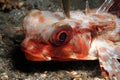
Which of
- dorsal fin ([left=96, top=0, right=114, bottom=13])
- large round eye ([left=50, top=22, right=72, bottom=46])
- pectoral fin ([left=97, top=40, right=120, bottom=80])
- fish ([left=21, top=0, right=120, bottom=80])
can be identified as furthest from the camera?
dorsal fin ([left=96, top=0, right=114, bottom=13])

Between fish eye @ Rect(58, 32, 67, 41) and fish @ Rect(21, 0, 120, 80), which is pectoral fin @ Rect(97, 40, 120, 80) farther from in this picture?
fish eye @ Rect(58, 32, 67, 41)

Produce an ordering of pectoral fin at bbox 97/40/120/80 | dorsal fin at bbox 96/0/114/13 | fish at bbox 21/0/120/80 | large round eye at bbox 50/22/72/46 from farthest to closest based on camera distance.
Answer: dorsal fin at bbox 96/0/114/13 → pectoral fin at bbox 97/40/120/80 → fish at bbox 21/0/120/80 → large round eye at bbox 50/22/72/46

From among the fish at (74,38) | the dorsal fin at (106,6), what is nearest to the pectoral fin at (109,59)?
the fish at (74,38)

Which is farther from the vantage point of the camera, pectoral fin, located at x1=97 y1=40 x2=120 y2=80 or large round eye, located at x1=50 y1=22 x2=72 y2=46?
pectoral fin, located at x1=97 y1=40 x2=120 y2=80

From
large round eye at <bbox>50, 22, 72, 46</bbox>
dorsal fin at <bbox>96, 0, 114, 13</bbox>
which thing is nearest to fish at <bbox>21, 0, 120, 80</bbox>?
large round eye at <bbox>50, 22, 72, 46</bbox>

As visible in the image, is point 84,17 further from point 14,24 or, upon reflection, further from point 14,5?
point 14,5

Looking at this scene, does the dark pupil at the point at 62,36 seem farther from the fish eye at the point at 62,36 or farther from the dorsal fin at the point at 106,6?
the dorsal fin at the point at 106,6

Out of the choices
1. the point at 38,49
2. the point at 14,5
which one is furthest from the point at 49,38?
the point at 14,5

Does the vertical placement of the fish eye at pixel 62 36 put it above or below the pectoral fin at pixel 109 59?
above
